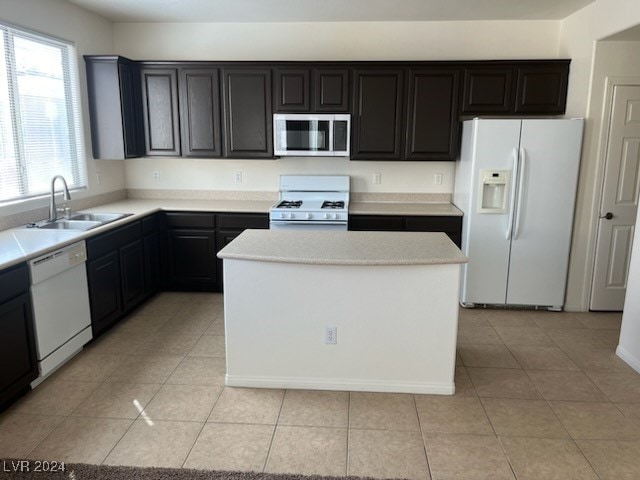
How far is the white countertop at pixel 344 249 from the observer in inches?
108

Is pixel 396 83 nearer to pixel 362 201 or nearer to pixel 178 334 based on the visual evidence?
pixel 362 201

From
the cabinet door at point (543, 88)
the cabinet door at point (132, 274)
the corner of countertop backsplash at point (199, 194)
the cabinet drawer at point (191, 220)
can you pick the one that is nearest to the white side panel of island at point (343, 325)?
the cabinet door at point (132, 274)

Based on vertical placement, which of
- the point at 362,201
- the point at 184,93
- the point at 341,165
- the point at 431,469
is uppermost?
the point at 184,93

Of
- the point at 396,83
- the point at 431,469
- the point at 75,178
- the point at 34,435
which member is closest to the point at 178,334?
the point at 34,435

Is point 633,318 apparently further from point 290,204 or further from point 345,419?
point 290,204

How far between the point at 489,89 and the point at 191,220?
3102 millimetres

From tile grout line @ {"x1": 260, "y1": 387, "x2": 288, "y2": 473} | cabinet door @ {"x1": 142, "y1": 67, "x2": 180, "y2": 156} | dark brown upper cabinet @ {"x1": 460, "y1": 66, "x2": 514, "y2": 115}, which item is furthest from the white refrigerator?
cabinet door @ {"x1": 142, "y1": 67, "x2": 180, "y2": 156}

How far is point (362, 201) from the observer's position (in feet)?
16.8

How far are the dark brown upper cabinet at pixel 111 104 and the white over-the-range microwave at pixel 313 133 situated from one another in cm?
141

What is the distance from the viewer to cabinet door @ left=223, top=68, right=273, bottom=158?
4.62 meters

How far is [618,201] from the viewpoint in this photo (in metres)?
4.23

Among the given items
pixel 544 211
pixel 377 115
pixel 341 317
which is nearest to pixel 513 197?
pixel 544 211

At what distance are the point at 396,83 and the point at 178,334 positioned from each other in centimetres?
300

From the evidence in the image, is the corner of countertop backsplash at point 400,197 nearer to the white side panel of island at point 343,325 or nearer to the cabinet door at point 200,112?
the cabinet door at point 200,112
